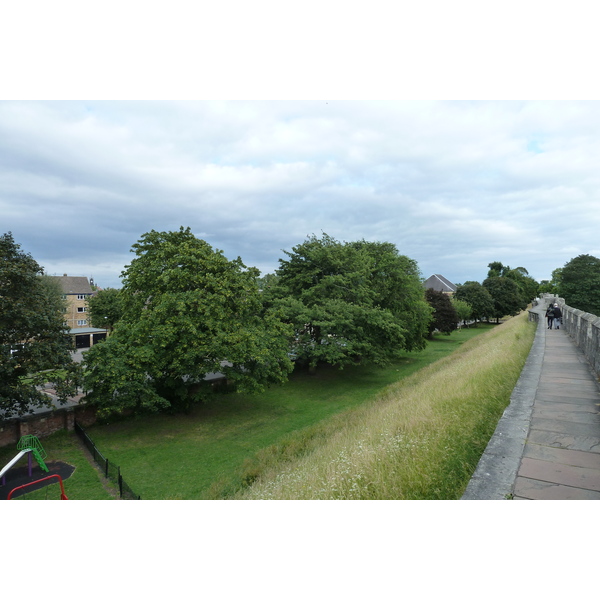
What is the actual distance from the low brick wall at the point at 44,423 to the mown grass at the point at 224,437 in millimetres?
810

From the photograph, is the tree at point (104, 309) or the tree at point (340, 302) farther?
the tree at point (104, 309)

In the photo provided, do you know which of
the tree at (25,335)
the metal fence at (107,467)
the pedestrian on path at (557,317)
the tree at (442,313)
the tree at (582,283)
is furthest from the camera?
the tree at (582,283)

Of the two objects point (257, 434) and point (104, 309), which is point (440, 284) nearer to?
point (104, 309)

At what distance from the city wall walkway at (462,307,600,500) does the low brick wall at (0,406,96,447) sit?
1665 cm

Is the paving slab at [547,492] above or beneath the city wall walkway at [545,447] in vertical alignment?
beneath

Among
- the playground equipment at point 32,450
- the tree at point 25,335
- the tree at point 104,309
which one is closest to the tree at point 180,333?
the tree at point 25,335

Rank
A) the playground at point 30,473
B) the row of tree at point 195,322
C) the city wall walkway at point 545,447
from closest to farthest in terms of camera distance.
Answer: the city wall walkway at point 545,447, the playground at point 30,473, the row of tree at point 195,322

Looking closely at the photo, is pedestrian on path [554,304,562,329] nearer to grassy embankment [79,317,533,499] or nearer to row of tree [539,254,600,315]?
grassy embankment [79,317,533,499]

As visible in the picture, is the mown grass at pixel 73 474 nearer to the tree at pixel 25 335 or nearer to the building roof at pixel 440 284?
the tree at pixel 25 335

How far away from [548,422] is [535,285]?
341ft

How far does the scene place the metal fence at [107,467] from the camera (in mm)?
10070

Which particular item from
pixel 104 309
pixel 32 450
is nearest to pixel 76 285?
pixel 104 309

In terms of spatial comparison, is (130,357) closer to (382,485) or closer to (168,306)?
(168,306)

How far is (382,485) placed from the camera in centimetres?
506
